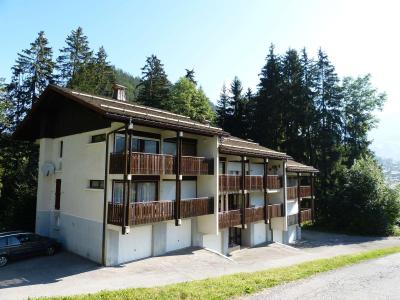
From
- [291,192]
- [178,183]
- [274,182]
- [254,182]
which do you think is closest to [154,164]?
[178,183]

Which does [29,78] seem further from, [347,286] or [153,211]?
[347,286]

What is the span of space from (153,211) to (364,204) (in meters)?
28.2

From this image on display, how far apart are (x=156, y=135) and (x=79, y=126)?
4.97 meters

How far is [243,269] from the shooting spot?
18219 mm

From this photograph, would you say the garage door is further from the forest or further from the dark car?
the forest

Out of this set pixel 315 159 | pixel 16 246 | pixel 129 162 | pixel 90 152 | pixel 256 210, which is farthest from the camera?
pixel 315 159

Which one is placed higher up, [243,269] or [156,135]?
[156,135]

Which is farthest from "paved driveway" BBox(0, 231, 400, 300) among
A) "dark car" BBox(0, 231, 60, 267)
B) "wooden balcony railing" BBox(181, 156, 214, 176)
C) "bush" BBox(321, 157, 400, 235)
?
"bush" BBox(321, 157, 400, 235)

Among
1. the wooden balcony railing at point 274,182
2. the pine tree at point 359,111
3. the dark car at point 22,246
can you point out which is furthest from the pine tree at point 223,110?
the dark car at point 22,246

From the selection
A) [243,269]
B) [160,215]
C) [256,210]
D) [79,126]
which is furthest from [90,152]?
[256,210]

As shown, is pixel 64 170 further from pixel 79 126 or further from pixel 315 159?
pixel 315 159

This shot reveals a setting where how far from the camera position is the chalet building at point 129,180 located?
677 inches

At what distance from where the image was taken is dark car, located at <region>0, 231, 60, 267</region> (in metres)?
17.1

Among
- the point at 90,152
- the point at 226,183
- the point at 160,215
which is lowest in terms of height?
the point at 160,215
